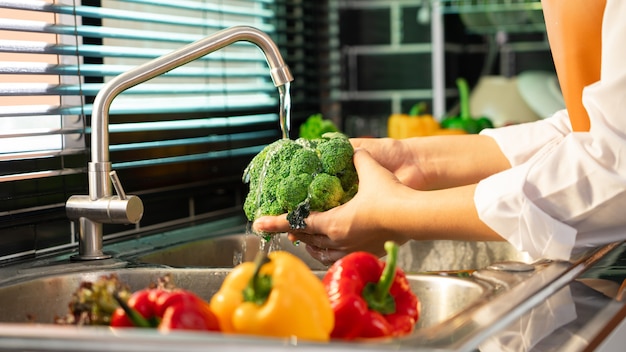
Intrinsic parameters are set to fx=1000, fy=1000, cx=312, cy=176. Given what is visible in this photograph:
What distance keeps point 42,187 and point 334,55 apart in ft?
4.84

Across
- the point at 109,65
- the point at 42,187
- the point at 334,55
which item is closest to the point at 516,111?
the point at 334,55

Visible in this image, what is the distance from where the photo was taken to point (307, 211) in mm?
1579

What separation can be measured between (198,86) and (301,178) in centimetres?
73

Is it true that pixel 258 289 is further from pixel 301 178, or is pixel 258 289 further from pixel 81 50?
pixel 81 50

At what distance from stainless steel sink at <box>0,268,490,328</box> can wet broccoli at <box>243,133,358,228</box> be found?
209mm

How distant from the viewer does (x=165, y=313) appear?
954 millimetres

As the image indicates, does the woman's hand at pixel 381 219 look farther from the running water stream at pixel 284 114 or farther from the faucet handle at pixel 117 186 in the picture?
the faucet handle at pixel 117 186

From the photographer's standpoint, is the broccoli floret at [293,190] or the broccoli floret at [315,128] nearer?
the broccoli floret at [293,190]

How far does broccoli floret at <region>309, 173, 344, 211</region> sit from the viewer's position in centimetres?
158

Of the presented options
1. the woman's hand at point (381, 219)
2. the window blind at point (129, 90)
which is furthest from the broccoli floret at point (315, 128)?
the woman's hand at point (381, 219)

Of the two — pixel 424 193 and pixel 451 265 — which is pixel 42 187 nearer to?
pixel 424 193

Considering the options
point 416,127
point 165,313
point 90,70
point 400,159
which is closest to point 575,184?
point 400,159

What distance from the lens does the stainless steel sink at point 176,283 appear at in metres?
1.33

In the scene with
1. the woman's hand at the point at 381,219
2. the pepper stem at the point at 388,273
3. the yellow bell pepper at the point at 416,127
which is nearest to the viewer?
the pepper stem at the point at 388,273
